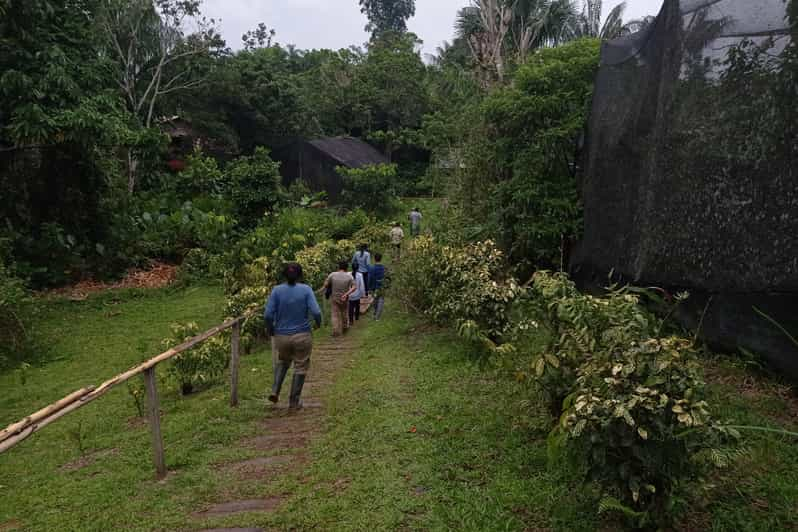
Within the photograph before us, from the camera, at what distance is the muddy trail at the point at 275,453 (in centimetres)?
379

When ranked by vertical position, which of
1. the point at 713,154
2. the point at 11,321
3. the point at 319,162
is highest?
the point at 319,162

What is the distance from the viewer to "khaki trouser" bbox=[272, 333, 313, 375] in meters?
5.66

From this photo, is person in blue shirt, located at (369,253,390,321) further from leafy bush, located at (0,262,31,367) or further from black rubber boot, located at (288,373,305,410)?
leafy bush, located at (0,262,31,367)

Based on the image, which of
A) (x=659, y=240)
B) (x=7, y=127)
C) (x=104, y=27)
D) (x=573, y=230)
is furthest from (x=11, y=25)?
(x=659, y=240)

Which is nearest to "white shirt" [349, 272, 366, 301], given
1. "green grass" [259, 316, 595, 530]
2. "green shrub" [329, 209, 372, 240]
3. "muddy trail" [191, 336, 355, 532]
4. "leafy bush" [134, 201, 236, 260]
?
"muddy trail" [191, 336, 355, 532]

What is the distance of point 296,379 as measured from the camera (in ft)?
18.9

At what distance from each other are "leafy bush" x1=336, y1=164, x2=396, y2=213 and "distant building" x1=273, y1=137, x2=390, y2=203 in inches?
103

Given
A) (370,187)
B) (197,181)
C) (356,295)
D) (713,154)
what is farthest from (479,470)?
(370,187)

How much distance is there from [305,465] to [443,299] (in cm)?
412

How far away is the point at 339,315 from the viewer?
9.46m

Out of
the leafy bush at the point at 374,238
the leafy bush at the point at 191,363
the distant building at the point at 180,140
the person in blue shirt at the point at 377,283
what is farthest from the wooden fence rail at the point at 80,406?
the distant building at the point at 180,140

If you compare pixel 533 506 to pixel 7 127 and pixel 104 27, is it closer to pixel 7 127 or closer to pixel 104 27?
pixel 7 127

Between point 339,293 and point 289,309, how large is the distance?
3.51 metres

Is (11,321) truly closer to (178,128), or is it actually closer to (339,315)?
(339,315)
